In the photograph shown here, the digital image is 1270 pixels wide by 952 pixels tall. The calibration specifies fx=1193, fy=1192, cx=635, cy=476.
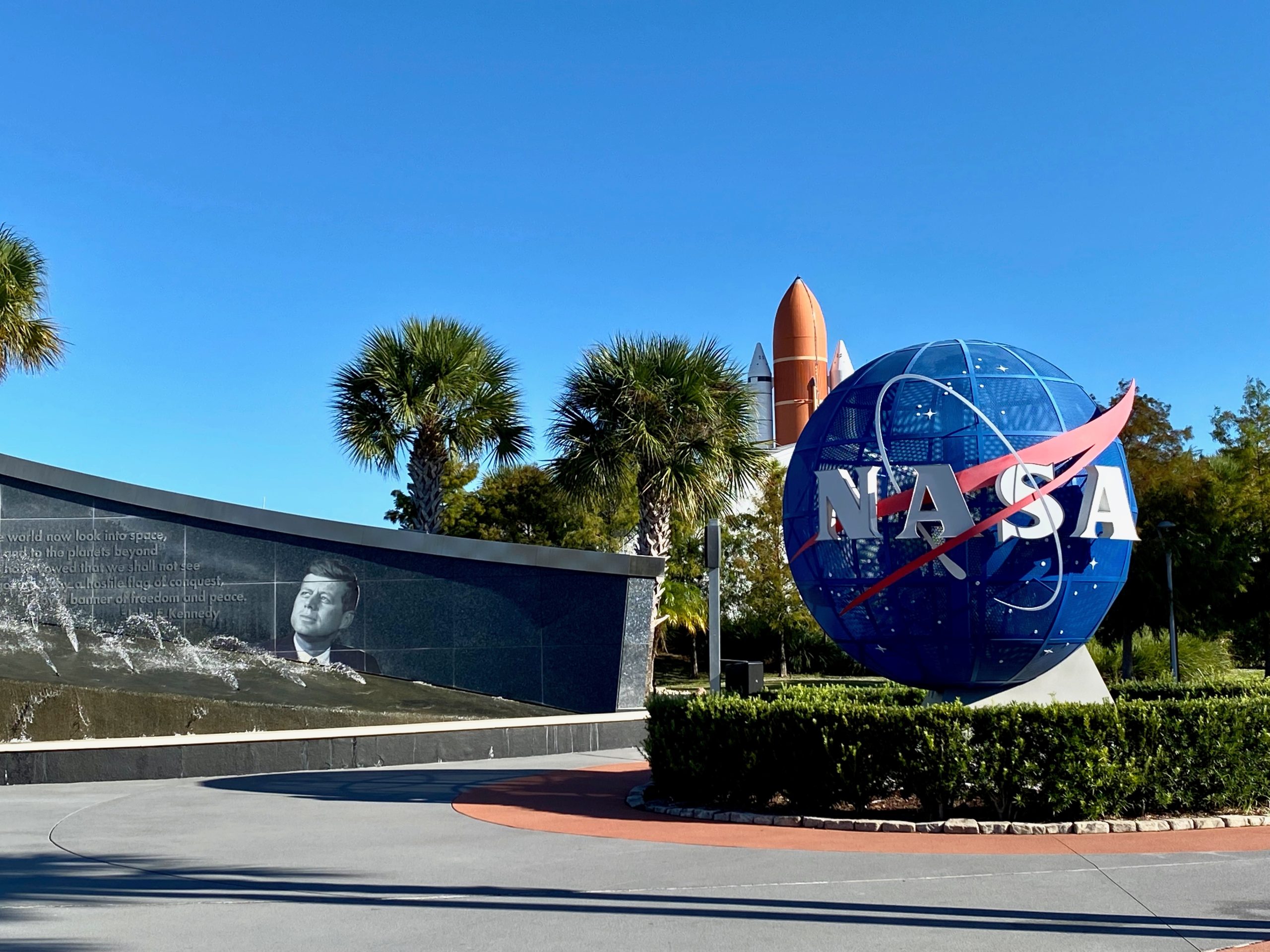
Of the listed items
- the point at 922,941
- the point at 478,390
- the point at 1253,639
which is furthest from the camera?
the point at 1253,639

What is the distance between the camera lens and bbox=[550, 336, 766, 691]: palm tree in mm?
24875

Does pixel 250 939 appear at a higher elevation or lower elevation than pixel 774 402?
lower

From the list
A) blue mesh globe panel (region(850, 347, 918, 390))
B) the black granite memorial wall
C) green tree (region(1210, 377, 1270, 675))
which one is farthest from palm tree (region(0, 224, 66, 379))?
green tree (region(1210, 377, 1270, 675))

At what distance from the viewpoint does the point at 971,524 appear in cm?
1179

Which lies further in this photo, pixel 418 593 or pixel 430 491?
pixel 430 491

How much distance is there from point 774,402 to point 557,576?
59.2 m

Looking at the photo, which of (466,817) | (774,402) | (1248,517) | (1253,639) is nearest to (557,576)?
(466,817)

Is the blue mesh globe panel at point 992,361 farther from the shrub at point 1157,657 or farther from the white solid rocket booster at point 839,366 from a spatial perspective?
the white solid rocket booster at point 839,366

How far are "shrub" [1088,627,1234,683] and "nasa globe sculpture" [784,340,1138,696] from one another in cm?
2346

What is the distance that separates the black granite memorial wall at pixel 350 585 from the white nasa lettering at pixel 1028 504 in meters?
8.86

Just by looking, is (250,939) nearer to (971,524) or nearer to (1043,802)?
(1043,802)

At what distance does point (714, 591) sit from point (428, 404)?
1307cm

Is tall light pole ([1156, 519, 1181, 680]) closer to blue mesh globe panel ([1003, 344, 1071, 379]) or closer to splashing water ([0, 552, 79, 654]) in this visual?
blue mesh globe panel ([1003, 344, 1071, 379])

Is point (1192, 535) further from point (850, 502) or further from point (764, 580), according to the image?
point (850, 502)
